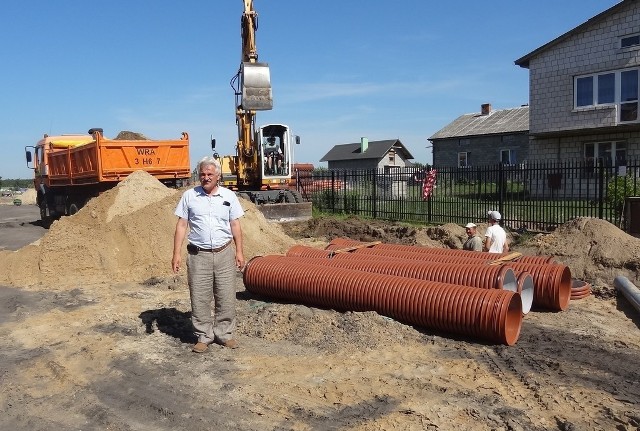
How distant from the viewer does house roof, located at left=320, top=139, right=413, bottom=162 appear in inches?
2359

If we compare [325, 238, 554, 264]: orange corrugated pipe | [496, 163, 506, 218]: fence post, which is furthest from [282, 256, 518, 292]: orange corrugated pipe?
[496, 163, 506, 218]: fence post

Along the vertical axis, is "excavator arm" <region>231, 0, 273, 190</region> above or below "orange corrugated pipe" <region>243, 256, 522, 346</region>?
above

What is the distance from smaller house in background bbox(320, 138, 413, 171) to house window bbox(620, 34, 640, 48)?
118ft

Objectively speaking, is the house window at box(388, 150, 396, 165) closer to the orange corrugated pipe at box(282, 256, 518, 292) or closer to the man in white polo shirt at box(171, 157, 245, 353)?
the orange corrugated pipe at box(282, 256, 518, 292)

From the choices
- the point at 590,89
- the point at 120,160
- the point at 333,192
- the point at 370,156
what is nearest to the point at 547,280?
the point at 120,160

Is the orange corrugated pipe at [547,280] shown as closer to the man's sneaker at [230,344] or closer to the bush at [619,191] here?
the man's sneaker at [230,344]

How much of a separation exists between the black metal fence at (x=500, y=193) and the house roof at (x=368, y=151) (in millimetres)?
39662

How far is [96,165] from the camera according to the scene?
50.6ft

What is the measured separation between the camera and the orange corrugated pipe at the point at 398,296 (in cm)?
596

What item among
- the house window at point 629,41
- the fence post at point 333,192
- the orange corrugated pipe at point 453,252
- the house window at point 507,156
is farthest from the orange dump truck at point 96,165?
the house window at point 507,156

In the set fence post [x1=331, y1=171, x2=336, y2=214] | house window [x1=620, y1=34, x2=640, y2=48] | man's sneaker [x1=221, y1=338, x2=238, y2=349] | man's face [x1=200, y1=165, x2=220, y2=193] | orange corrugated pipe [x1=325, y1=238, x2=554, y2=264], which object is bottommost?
man's sneaker [x1=221, y1=338, x2=238, y2=349]

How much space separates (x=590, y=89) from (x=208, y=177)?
21.9 metres

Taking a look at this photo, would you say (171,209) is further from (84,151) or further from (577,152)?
(577,152)

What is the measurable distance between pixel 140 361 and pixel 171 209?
20.3 ft
